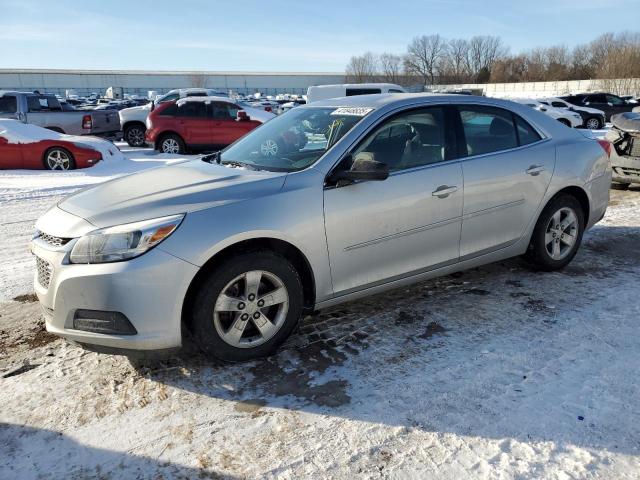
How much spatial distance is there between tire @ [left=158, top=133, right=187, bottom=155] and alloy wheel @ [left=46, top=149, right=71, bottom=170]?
11.9 feet

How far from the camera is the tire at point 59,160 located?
11.3 metres

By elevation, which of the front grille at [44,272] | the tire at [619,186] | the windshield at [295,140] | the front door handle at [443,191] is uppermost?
the windshield at [295,140]

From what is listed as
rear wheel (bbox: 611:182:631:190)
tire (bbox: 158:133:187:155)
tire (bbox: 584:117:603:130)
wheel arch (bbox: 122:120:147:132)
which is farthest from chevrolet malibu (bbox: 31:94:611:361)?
tire (bbox: 584:117:603:130)

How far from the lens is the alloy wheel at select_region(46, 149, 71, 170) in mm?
11320

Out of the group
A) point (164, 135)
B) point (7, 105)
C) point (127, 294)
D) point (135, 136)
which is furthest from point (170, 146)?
point (127, 294)

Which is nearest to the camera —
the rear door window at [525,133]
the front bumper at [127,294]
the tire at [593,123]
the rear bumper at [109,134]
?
the front bumper at [127,294]

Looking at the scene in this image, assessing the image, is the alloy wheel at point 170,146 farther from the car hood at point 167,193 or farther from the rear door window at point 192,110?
the car hood at point 167,193

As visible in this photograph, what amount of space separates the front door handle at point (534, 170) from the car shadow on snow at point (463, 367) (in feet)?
3.16

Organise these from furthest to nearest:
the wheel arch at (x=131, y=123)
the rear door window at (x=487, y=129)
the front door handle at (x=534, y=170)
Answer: the wheel arch at (x=131, y=123)
the front door handle at (x=534, y=170)
the rear door window at (x=487, y=129)

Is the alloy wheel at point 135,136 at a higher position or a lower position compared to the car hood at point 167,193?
higher

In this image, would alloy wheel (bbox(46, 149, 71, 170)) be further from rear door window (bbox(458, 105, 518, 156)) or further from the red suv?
rear door window (bbox(458, 105, 518, 156))

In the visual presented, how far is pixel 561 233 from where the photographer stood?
4738mm

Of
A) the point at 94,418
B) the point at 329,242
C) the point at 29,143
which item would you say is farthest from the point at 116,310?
the point at 29,143

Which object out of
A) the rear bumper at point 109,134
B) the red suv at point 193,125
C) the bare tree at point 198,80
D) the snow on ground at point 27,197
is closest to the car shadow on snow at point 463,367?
the snow on ground at point 27,197
